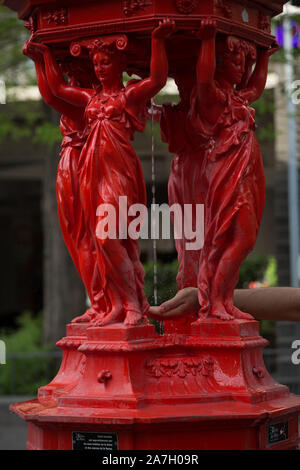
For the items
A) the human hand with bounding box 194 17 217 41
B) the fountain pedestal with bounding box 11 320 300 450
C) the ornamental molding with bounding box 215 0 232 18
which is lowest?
the fountain pedestal with bounding box 11 320 300 450

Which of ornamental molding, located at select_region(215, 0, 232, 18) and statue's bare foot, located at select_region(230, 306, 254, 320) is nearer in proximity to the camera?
ornamental molding, located at select_region(215, 0, 232, 18)

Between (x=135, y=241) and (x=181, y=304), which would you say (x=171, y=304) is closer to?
(x=181, y=304)

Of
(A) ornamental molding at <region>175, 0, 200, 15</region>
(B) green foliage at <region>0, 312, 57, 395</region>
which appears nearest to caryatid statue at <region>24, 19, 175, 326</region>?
(A) ornamental molding at <region>175, 0, 200, 15</region>

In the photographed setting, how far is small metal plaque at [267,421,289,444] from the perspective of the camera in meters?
4.44

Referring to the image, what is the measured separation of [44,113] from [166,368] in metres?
9.95

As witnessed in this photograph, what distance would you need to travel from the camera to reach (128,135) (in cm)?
466

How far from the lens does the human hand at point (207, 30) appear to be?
4.51 m

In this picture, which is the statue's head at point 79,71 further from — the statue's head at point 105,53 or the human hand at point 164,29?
the human hand at point 164,29

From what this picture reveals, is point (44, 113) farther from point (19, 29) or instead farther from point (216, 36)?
point (216, 36)

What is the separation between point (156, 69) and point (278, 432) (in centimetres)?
201

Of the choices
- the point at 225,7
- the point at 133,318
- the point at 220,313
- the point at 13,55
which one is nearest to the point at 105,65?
the point at 225,7

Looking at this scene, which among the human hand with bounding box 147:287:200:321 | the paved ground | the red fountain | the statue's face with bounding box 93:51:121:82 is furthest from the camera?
the paved ground

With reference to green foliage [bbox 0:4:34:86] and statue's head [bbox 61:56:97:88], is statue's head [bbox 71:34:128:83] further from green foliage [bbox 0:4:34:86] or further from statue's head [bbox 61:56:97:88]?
green foliage [bbox 0:4:34:86]

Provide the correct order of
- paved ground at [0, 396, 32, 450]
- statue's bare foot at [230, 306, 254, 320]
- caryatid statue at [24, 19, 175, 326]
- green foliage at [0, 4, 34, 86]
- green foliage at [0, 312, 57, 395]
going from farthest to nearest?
green foliage at [0, 4, 34, 86], green foliage at [0, 312, 57, 395], paved ground at [0, 396, 32, 450], statue's bare foot at [230, 306, 254, 320], caryatid statue at [24, 19, 175, 326]
